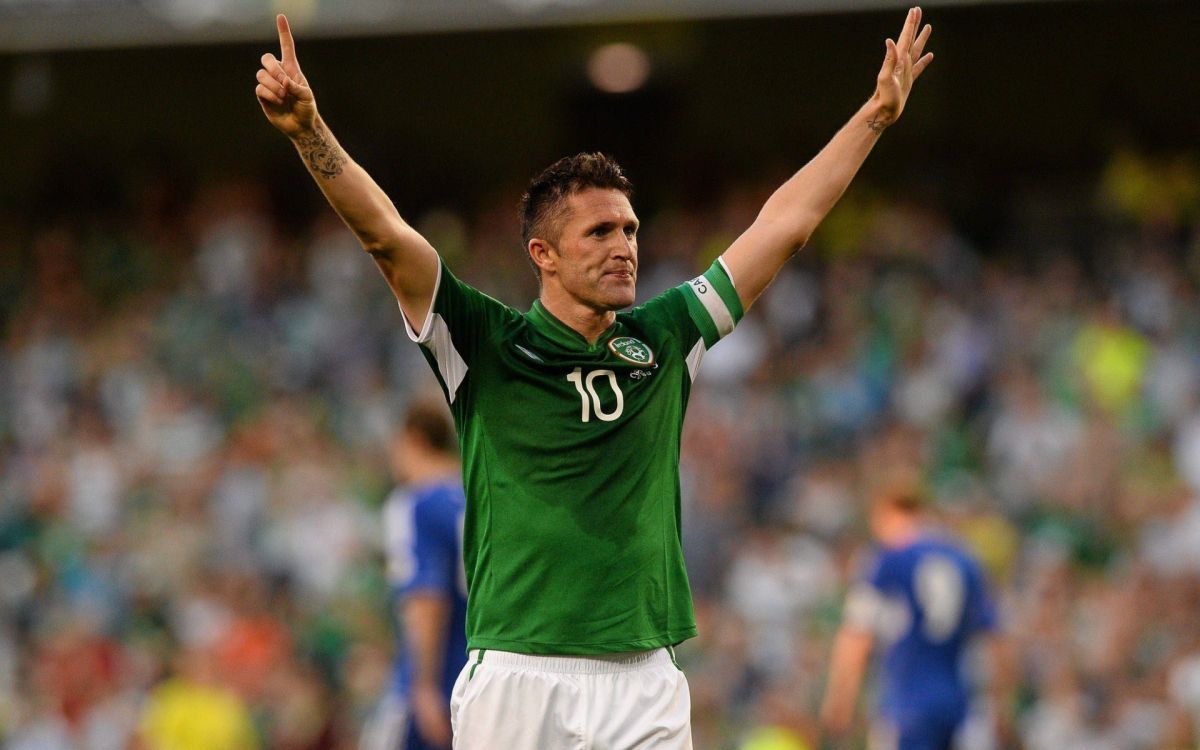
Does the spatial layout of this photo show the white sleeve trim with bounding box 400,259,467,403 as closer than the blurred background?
Yes

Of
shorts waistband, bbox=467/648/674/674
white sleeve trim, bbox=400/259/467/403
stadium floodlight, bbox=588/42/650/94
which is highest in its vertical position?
stadium floodlight, bbox=588/42/650/94

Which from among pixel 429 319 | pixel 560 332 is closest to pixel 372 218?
pixel 429 319

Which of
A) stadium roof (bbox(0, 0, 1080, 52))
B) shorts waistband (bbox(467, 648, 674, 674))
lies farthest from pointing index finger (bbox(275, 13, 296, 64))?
stadium roof (bbox(0, 0, 1080, 52))

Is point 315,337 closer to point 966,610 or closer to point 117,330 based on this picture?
point 117,330

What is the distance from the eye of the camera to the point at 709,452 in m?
13.0

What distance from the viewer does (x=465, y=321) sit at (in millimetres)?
Result: 4621

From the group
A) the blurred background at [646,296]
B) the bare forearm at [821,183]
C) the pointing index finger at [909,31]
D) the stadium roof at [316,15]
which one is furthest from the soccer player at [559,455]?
the stadium roof at [316,15]

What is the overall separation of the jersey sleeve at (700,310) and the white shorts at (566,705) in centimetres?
87

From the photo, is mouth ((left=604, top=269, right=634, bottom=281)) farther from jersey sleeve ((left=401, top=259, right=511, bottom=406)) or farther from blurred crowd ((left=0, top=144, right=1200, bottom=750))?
blurred crowd ((left=0, top=144, right=1200, bottom=750))

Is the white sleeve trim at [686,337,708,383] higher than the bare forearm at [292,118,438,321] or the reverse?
the reverse

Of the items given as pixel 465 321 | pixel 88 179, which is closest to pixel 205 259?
pixel 88 179

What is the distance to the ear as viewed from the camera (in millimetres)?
4789

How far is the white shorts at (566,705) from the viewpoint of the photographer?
4.49 m

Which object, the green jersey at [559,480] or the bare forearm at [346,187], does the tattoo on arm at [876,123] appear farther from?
the bare forearm at [346,187]
